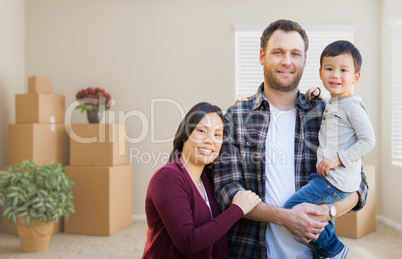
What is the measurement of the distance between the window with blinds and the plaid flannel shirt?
135 inches

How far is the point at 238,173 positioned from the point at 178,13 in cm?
390

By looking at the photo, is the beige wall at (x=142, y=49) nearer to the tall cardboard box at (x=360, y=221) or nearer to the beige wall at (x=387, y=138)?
the beige wall at (x=387, y=138)

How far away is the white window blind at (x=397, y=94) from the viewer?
4508mm

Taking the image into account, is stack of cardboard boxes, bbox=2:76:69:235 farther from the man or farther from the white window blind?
the white window blind

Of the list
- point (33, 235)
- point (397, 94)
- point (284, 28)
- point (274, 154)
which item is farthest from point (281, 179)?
point (397, 94)

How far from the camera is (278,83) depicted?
1.64 meters

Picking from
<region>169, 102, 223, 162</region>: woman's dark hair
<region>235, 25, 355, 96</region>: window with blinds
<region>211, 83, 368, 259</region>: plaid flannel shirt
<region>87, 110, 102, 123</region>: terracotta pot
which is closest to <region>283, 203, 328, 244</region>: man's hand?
<region>211, 83, 368, 259</region>: plaid flannel shirt

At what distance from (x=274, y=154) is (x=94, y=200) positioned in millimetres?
3063

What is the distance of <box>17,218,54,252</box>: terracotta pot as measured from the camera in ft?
11.9

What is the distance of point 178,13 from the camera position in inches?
199

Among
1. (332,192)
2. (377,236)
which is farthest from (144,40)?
(332,192)

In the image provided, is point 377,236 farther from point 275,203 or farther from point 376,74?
point 275,203

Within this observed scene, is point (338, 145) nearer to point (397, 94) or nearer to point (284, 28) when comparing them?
point (284, 28)

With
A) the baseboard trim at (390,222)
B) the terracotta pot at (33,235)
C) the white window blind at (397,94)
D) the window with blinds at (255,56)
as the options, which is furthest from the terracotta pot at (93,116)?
the baseboard trim at (390,222)
